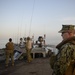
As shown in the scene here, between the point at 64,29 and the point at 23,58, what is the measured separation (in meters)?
16.7

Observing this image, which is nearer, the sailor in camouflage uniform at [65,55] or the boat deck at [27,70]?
the sailor in camouflage uniform at [65,55]

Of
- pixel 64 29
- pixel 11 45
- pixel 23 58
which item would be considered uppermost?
pixel 64 29

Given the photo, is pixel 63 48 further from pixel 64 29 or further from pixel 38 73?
pixel 38 73

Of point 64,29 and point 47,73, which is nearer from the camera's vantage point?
point 64,29

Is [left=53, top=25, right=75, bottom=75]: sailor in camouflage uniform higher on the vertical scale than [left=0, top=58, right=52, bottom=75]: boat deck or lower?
higher

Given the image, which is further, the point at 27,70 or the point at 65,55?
the point at 27,70

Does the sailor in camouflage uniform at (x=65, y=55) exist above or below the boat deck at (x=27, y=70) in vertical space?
above

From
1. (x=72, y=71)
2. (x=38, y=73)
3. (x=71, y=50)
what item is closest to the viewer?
(x=72, y=71)

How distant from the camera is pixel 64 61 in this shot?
4.21 meters

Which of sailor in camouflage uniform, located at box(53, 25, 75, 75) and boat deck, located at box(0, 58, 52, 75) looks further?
boat deck, located at box(0, 58, 52, 75)

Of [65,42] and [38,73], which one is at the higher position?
[65,42]

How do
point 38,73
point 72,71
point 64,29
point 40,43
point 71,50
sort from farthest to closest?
1. point 40,43
2. point 38,73
3. point 64,29
4. point 71,50
5. point 72,71

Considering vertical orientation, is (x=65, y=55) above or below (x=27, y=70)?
above

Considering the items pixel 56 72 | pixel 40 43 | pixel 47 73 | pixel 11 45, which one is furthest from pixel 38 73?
pixel 40 43
